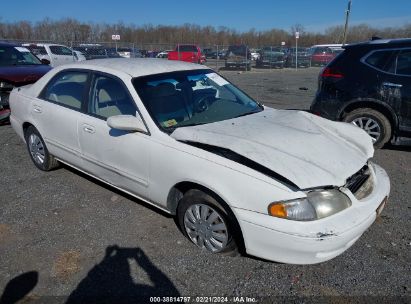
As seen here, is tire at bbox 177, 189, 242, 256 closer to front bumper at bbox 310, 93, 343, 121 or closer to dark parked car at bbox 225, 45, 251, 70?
front bumper at bbox 310, 93, 343, 121

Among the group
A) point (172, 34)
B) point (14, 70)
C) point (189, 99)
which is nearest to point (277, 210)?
point (189, 99)

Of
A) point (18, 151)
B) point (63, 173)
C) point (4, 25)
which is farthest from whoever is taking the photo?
point (4, 25)

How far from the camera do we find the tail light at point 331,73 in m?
5.67

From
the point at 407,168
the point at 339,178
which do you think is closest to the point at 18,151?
the point at 339,178

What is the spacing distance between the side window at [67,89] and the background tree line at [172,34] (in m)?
40.8

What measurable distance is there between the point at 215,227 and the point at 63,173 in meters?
2.77

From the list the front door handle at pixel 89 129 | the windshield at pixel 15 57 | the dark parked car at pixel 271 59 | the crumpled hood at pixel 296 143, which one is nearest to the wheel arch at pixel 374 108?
the crumpled hood at pixel 296 143

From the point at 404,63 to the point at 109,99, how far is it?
4300 millimetres

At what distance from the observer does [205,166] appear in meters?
2.78

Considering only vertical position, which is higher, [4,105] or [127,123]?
[127,123]

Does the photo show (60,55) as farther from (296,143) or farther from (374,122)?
(296,143)

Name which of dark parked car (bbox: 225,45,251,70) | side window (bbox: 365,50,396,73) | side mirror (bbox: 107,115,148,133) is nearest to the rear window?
dark parked car (bbox: 225,45,251,70)

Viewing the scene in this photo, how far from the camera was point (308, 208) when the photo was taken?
248 centimetres

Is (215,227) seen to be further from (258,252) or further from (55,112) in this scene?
(55,112)
